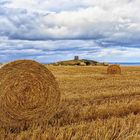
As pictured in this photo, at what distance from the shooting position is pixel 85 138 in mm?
5566

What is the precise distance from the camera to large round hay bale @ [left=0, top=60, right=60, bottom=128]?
762 centimetres

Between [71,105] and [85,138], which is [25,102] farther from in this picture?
[85,138]

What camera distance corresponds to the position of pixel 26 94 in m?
8.00

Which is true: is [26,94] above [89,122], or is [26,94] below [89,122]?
above

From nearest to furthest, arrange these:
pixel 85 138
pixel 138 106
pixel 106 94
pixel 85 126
Result: pixel 85 138, pixel 85 126, pixel 138 106, pixel 106 94

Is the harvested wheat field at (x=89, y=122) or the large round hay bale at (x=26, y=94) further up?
the large round hay bale at (x=26, y=94)

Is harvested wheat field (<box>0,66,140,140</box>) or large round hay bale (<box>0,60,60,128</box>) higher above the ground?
large round hay bale (<box>0,60,60,128</box>)

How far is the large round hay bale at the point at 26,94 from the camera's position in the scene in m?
7.62

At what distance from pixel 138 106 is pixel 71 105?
6.02ft

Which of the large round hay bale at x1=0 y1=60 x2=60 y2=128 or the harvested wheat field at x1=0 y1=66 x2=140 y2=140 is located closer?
the harvested wheat field at x1=0 y1=66 x2=140 y2=140

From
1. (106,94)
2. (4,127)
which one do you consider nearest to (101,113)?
(4,127)

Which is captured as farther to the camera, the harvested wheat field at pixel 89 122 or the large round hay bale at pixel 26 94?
the large round hay bale at pixel 26 94

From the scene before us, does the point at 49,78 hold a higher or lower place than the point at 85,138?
higher

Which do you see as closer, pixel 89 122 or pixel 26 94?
pixel 89 122
